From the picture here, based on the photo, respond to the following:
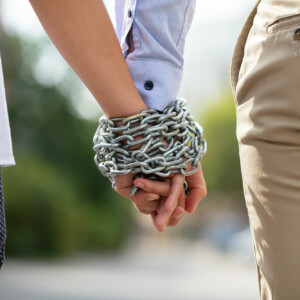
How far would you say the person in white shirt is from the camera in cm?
183

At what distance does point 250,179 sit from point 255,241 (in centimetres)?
19

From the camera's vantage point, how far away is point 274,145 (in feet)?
5.81

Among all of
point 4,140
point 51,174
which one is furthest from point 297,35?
point 51,174

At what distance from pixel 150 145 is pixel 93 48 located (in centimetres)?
35

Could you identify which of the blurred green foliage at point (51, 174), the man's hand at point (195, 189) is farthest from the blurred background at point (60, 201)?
the man's hand at point (195, 189)

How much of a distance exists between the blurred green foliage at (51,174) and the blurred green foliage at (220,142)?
58.7ft

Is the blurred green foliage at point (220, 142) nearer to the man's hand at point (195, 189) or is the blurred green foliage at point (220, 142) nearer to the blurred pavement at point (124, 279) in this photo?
the blurred pavement at point (124, 279)

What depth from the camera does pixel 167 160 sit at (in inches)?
75.0

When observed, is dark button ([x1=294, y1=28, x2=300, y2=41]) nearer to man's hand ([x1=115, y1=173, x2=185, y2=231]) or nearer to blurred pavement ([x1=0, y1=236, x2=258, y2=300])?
man's hand ([x1=115, y1=173, x2=185, y2=231])

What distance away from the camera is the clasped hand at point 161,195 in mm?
1922

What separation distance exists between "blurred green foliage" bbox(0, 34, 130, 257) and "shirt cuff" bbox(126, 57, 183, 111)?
16.5 metres

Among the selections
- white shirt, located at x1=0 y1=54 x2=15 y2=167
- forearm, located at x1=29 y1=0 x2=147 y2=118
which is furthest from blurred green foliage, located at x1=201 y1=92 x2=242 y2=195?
white shirt, located at x1=0 y1=54 x2=15 y2=167

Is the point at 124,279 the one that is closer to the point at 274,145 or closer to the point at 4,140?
the point at 274,145

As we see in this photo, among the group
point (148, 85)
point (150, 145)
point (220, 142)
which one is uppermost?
point (148, 85)
